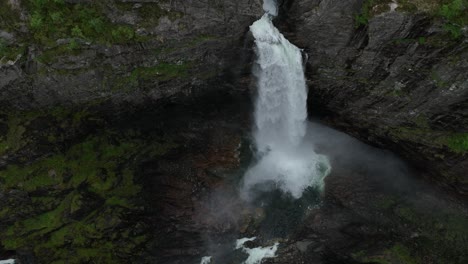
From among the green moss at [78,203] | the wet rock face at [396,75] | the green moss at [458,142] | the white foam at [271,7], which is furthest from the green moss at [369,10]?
the green moss at [78,203]

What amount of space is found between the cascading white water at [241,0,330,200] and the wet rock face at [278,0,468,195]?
2.65 feet

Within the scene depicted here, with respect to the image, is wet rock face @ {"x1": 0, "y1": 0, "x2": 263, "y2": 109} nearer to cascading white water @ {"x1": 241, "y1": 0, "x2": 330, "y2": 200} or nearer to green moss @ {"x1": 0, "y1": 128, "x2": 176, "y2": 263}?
cascading white water @ {"x1": 241, "y1": 0, "x2": 330, "y2": 200}

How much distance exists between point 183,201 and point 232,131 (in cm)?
492

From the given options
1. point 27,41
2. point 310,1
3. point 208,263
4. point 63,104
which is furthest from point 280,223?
point 27,41

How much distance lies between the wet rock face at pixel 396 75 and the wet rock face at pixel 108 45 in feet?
11.6

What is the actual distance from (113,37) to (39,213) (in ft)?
30.3

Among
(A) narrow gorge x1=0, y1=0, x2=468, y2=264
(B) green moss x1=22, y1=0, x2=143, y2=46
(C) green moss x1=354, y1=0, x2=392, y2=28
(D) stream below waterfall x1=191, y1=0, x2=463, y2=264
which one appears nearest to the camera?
(B) green moss x1=22, y1=0, x2=143, y2=46

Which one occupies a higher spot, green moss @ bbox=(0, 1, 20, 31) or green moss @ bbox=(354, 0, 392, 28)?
green moss @ bbox=(354, 0, 392, 28)

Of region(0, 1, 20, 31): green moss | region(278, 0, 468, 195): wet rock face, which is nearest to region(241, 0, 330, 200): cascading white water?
region(278, 0, 468, 195): wet rock face

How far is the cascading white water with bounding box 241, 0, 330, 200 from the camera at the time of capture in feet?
59.9

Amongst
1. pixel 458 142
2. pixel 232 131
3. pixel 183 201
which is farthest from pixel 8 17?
pixel 458 142

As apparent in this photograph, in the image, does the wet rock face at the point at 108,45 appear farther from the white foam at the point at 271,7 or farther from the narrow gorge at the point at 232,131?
the white foam at the point at 271,7

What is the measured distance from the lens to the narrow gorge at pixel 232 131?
16078 mm

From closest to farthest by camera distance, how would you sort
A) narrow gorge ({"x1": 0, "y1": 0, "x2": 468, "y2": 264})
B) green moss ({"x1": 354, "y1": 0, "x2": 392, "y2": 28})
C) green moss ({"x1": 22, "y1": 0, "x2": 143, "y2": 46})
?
1. green moss ({"x1": 22, "y1": 0, "x2": 143, "y2": 46})
2. green moss ({"x1": 354, "y1": 0, "x2": 392, "y2": 28})
3. narrow gorge ({"x1": 0, "y1": 0, "x2": 468, "y2": 264})
